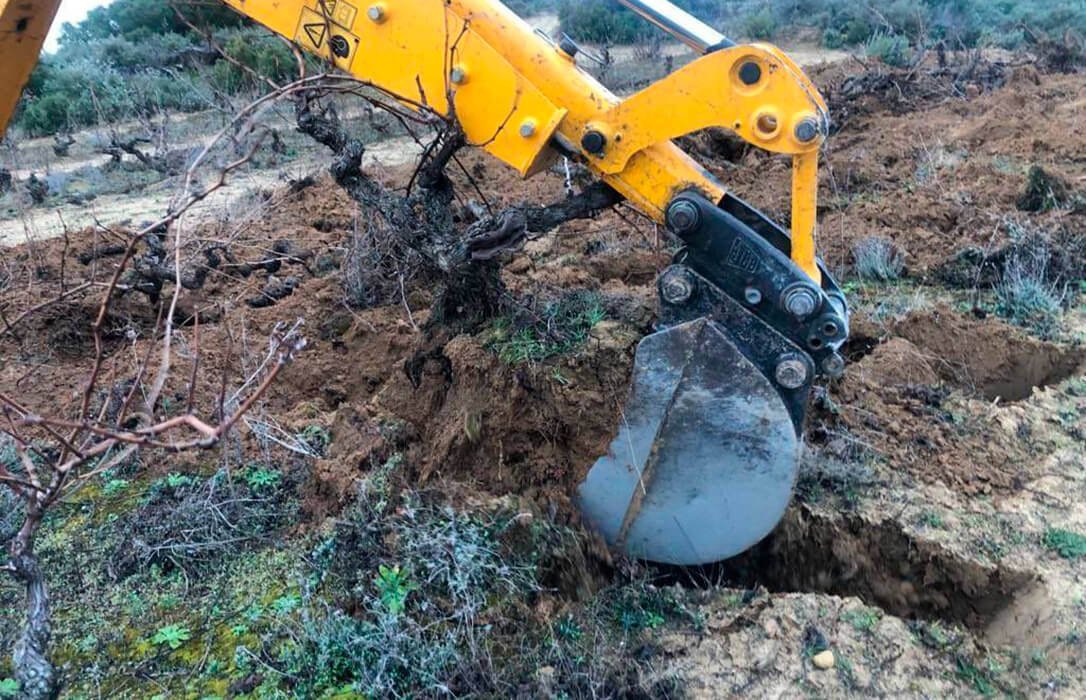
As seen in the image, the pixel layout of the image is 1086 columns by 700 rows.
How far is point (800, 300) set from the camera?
2.96 metres

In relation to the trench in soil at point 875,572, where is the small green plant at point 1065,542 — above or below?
above

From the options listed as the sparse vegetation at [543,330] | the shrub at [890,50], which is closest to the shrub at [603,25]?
the shrub at [890,50]

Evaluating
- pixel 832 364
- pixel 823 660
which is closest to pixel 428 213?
pixel 832 364

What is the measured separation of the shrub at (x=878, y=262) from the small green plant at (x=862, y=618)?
3.44m

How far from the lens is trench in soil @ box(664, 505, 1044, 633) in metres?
3.41

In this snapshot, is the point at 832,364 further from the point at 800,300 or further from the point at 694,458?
the point at 694,458

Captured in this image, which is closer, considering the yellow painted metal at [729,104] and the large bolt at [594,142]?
the yellow painted metal at [729,104]

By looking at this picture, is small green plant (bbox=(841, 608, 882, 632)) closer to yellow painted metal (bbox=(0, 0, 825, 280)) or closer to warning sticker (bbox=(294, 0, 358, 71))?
yellow painted metal (bbox=(0, 0, 825, 280))

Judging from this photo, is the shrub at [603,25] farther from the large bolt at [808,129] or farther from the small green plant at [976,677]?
the small green plant at [976,677]

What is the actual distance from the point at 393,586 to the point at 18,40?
10.1 feet

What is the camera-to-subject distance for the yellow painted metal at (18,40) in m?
3.47

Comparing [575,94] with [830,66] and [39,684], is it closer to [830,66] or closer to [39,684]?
[39,684]

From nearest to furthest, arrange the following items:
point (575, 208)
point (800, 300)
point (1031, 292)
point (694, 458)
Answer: point (800, 300) → point (694, 458) → point (575, 208) → point (1031, 292)

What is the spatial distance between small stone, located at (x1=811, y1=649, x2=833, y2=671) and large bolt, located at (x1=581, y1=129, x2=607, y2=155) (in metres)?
2.18
